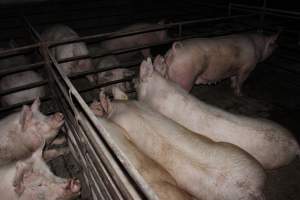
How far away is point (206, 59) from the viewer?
4.77 metres

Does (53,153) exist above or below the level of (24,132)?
below

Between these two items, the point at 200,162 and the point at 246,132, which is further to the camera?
the point at 246,132

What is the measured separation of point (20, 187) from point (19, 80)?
2.66 meters

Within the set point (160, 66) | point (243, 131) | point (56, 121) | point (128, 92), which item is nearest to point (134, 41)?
point (128, 92)

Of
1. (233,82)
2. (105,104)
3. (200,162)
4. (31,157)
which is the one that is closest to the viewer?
(200,162)

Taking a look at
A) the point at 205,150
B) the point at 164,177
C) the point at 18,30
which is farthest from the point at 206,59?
the point at 18,30

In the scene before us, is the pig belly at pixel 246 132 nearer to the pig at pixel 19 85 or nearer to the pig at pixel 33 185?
the pig at pixel 33 185

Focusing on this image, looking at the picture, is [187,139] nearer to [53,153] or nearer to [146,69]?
[146,69]

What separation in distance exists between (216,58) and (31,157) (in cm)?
329

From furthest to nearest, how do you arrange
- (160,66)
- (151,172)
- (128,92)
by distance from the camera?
(128,92) < (160,66) < (151,172)

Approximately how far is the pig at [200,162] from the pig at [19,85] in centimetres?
243

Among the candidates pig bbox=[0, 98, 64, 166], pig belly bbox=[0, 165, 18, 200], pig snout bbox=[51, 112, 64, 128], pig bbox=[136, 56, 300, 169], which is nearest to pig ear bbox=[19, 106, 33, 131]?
pig bbox=[0, 98, 64, 166]

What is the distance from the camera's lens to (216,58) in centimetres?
485

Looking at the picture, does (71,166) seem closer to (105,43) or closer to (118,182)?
(118,182)
